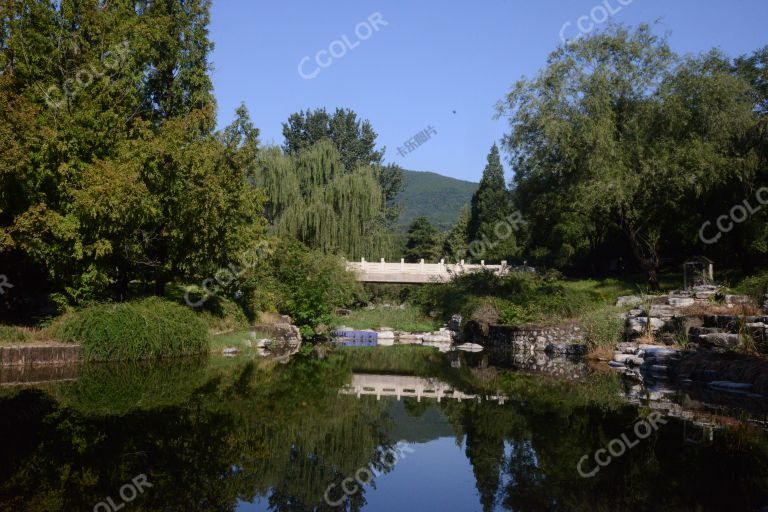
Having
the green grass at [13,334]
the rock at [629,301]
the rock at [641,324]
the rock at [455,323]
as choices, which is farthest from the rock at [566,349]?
the green grass at [13,334]

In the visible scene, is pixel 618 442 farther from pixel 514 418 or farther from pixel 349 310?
pixel 349 310

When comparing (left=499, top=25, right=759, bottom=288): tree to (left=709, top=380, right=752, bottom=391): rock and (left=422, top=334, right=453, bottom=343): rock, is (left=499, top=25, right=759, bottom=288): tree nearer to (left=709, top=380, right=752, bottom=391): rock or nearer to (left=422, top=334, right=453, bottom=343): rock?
(left=422, top=334, right=453, bottom=343): rock

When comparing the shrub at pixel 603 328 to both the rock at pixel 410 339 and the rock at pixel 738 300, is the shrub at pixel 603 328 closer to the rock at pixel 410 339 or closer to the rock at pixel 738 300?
the rock at pixel 738 300

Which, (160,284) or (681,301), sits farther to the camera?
(160,284)

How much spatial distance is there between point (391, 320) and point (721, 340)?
61.8ft

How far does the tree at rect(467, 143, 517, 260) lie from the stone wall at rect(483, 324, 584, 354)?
2246 cm

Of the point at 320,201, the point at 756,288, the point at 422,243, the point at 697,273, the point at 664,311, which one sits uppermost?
the point at 320,201

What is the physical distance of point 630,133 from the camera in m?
25.7

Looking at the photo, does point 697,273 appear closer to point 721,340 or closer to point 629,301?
point 629,301

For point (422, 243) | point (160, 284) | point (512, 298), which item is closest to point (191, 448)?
point (160, 284)

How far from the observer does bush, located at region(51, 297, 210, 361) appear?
14.9m

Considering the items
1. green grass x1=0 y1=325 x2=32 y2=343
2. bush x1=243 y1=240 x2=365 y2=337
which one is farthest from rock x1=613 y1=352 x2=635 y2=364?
green grass x1=0 y1=325 x2=32 y2=343

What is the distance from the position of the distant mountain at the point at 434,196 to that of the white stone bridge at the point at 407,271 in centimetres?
11243

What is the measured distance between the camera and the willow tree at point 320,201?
111ft
